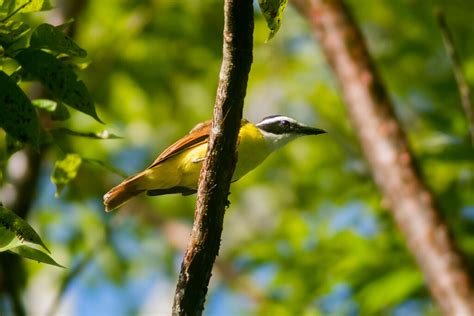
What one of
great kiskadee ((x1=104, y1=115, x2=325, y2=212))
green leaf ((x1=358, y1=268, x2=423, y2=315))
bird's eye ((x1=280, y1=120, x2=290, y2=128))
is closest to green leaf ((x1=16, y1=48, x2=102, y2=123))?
great kiskadee ((x1=104, y1=115, x2=325, y2=212))

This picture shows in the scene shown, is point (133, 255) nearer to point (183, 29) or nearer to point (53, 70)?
point (183, 29)

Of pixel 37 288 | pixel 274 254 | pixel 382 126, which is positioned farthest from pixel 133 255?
pixel 382 126

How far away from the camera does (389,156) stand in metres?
5.41

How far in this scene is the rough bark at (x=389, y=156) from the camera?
16.2 feet

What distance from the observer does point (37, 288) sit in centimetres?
789

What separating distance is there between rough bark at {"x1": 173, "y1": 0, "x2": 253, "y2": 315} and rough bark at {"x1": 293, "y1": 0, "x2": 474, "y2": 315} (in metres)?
2.54

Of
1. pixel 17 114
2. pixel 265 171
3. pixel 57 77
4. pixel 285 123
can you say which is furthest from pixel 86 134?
pixel 265 171

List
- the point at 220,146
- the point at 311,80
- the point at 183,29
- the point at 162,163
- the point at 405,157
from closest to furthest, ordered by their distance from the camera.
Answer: the point at 220,146
the point at 162,163
the point at 405,157
the point at 183,29
the point at 311,80

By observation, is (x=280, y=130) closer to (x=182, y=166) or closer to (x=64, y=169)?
(x=182, y=166)

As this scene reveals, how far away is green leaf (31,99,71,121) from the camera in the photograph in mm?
3012

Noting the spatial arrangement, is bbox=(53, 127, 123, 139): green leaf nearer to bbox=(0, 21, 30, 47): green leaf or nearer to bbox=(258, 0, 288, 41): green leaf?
bbox=(0, 21, 30, 47): green leaf

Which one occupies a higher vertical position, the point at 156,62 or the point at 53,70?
the point at 156,62

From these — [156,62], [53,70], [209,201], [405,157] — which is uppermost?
[156,62]

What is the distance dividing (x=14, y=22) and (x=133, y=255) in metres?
6.54
